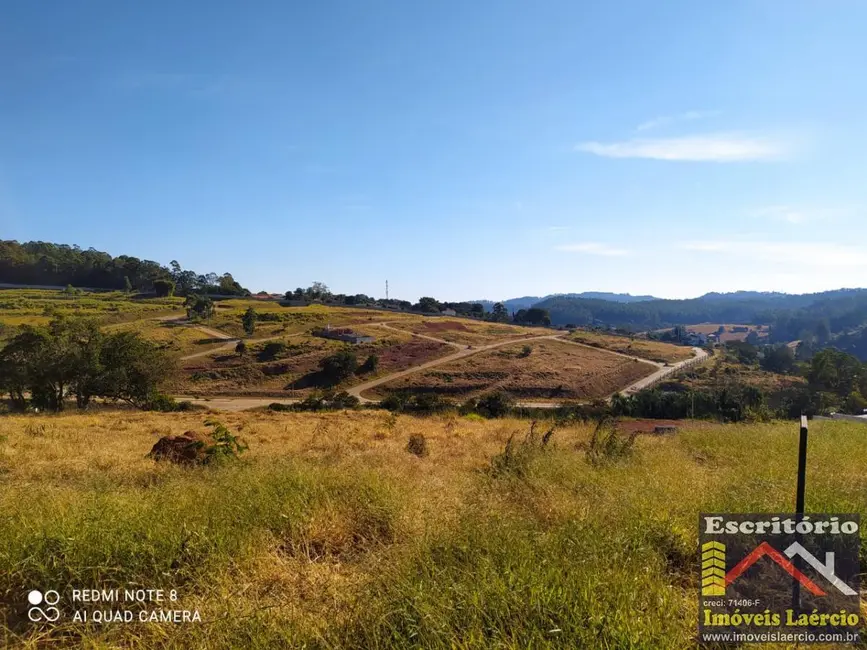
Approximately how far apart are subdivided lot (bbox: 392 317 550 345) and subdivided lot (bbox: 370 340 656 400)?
9.38 metres

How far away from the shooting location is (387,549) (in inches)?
166

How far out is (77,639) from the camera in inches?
129

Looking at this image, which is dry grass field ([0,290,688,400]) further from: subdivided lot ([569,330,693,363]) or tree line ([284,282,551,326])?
tree line ([284,282,551,326])

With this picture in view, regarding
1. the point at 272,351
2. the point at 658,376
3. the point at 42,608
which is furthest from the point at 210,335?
the point at 42,608

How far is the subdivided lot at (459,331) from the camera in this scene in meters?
76.2

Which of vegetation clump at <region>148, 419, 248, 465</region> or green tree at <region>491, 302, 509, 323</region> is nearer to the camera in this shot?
vegetation clump at <region>148, 419, 248, 465</region>

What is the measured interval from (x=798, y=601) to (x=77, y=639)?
18.0 ft

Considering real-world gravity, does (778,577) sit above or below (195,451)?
above

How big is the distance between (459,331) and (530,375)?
3044 centimetres

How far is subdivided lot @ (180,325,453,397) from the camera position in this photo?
1845 inches

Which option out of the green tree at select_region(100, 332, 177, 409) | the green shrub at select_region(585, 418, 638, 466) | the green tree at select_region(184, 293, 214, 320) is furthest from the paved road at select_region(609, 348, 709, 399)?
the green tree at select_region(184, 293, 214, 320)

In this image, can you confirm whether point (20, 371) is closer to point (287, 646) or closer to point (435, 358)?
point (287, 646)

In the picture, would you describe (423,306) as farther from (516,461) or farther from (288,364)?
(516,461)

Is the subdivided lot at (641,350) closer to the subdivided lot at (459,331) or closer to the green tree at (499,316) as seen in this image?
the subdivided lot at (459,331)
